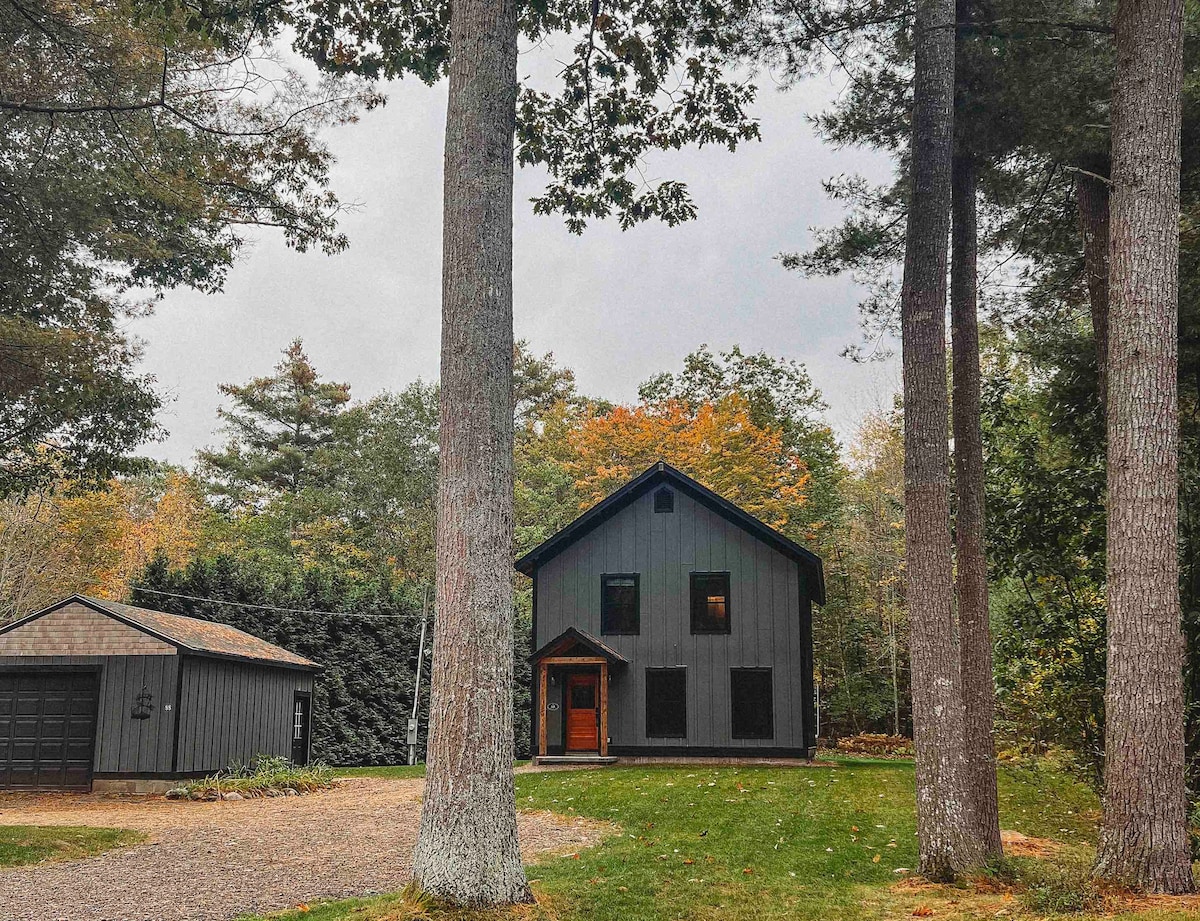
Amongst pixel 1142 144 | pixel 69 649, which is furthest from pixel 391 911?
pixel 69 649

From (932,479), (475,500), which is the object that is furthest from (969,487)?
(475,500)

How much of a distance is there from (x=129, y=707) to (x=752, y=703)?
11.1 metres

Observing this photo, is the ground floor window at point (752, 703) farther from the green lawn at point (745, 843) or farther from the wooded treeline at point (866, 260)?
the wooded treeline at point (866, 260)

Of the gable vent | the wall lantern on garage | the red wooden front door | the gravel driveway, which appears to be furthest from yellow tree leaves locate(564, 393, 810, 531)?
the gravel driveway

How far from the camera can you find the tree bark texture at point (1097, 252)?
900cm

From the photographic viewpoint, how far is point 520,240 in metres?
35.1

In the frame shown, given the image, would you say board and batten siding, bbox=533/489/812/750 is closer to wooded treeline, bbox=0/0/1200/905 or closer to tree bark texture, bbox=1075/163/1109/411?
wooded treeline, bbox=0/0/1200/905

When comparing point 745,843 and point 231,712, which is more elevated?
point 231,712

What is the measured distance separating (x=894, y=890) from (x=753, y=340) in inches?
1057

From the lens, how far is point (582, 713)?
19.0m

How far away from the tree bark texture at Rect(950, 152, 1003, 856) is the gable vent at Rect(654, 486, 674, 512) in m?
10.7

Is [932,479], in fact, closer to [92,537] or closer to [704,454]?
[704,454]

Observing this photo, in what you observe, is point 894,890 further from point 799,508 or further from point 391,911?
point 799,508

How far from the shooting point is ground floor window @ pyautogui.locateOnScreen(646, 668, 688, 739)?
60.6ft
